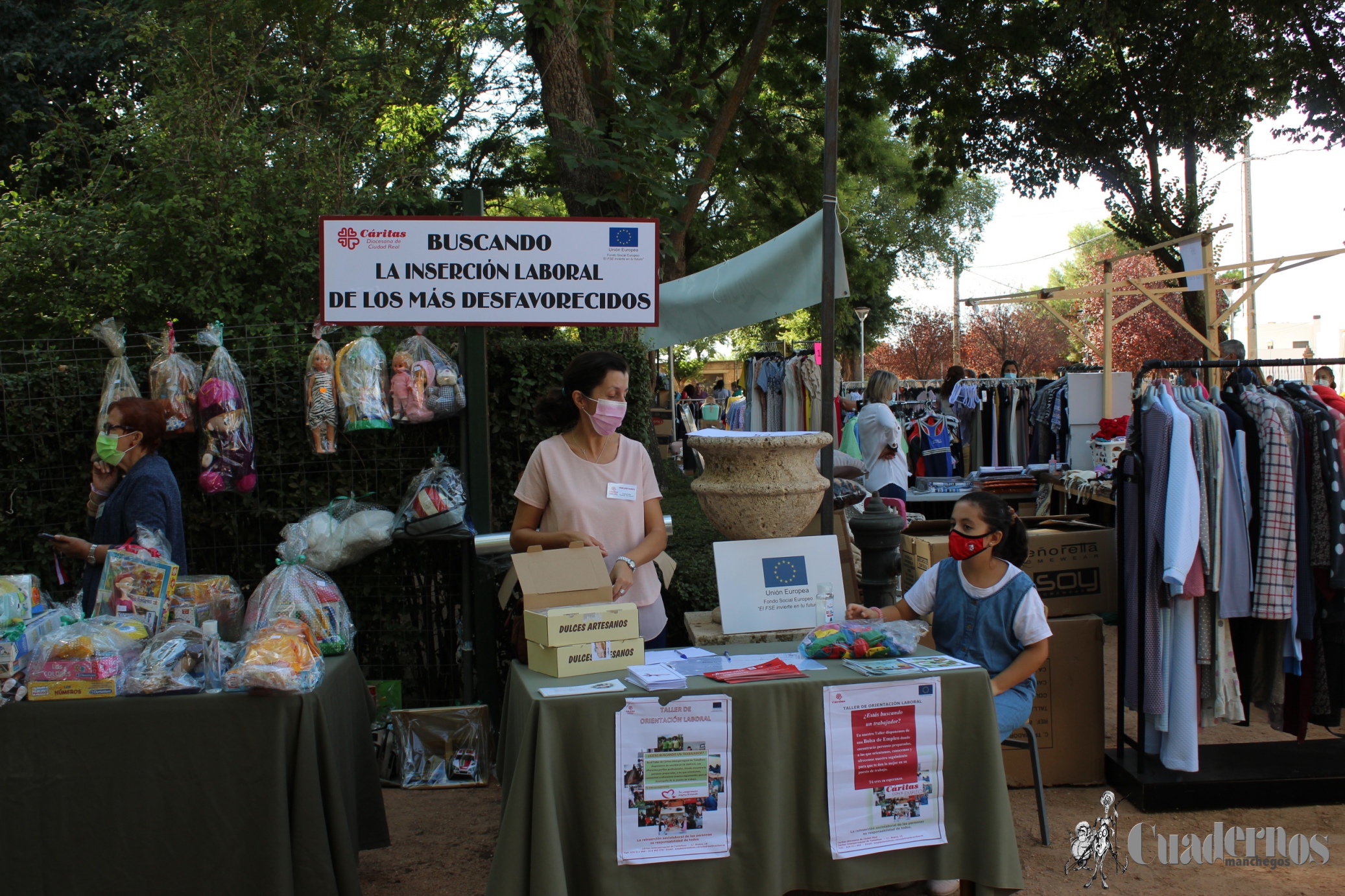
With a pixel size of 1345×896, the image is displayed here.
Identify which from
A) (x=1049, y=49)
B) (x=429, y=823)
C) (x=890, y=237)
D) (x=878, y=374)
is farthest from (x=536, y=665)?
(x=890, y=237)

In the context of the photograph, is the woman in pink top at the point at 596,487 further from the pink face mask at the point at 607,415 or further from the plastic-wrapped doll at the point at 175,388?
the plastic-wrapped doll at the point at 175,388

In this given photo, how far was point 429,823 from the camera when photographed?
12.6ft

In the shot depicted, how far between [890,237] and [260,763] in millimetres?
29427

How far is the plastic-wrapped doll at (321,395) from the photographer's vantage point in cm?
423

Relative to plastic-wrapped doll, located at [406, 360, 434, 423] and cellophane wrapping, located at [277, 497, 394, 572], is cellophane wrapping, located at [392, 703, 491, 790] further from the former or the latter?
plastic-wrapped doll, located at [406, 360, 434, 423]

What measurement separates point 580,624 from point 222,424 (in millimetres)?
2330

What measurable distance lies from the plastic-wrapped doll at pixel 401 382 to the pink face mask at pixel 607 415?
3.86 ft

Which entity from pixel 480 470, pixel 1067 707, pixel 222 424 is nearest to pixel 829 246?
pixel 480 470

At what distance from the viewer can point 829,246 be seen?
455cm

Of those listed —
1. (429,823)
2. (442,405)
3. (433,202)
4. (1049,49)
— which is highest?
(1049,49)

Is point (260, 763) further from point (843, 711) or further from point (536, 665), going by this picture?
point (843, 711)

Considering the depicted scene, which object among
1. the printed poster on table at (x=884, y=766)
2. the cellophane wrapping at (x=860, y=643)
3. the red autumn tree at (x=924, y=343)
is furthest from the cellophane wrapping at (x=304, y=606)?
the red autumn tree at (x=924, y=343)

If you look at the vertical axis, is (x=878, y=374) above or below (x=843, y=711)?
above

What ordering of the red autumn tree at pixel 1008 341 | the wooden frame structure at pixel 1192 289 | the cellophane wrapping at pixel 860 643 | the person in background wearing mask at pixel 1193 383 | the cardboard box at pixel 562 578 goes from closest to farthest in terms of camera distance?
1. the cardboard box at pixel 562 578
2. the cellophane wrapping at pixel 860 643
3. the person in background wearing mask at pixel 1193 383
4. the wooden frame structure at pixel 1192 289
5. the red autumn tree at pixel 1008 341
